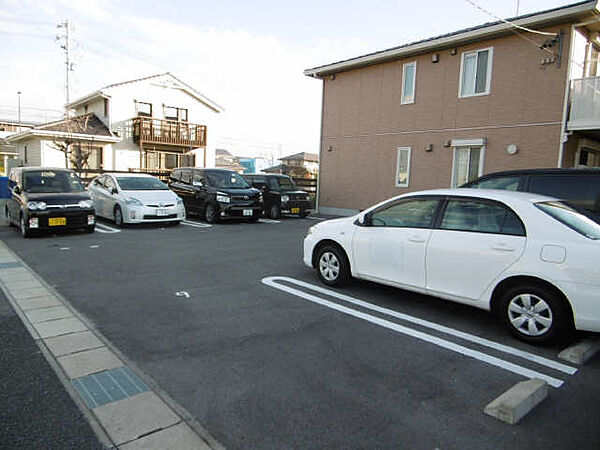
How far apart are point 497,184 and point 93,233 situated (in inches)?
336

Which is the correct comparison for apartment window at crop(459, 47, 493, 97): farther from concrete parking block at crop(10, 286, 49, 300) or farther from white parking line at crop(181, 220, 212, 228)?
concrete parking block at crop(10, 286, 49, 300)

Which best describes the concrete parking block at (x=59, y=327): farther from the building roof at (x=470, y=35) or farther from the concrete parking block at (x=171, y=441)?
the building roof at (x=470, y=35)

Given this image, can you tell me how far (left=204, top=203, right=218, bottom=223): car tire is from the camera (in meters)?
Result: 11.8

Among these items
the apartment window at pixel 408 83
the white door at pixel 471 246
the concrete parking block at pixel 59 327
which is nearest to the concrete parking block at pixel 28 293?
the concrete parking block at pixel 59 327

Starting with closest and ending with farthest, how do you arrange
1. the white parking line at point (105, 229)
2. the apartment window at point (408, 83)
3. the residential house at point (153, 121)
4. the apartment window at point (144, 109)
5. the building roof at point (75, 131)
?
the white parking line at point (105, 229) → the apartment window at point (408, 83) → the building roof at point (75, 131) → the residential house at point (153, 121) → the apartment window at point (144, 109)

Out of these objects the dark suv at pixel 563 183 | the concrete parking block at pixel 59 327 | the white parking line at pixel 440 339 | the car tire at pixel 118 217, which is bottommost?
the concrete parking block at pixel 59 327

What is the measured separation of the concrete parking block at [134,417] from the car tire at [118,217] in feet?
28.2

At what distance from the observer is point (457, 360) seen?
3.41 m

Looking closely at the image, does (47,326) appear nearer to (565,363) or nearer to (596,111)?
(565,363)

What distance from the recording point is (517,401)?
265cm

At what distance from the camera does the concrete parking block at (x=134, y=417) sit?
7.82 ft

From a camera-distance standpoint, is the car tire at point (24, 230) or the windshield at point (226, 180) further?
the windshield at point (226, 180)

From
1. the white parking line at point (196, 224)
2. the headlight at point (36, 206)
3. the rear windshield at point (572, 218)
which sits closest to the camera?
the rear windshield at point (572, 218)

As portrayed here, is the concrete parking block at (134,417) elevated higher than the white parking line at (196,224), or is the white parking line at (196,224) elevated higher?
the white parking line at (196,224)
